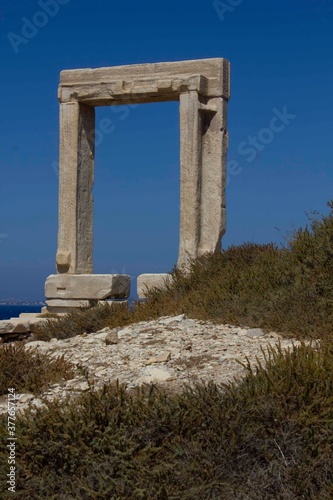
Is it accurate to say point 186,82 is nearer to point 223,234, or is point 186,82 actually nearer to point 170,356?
point 223,234

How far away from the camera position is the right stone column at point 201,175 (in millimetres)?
12211

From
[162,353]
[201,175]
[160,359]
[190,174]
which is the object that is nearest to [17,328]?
[190,174]

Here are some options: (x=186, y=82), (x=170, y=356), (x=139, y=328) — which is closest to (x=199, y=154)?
(x=186, y=82)

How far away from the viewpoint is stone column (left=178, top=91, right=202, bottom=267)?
40.0 feet

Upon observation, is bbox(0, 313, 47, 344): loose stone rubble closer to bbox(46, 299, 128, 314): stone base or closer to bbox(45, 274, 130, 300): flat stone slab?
bbox(46, 299, 128, 314): stone base

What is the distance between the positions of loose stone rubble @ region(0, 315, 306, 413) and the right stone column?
10.0 ft

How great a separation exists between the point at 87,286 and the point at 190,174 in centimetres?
261

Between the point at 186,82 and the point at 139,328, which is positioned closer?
the point at 139,328

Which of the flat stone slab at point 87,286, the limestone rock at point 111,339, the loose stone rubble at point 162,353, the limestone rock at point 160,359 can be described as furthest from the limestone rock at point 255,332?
the flat stone slab at point 87,286

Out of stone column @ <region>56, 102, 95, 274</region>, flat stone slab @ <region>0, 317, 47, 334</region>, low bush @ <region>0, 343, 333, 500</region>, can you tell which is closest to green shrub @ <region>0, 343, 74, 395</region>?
low bush @ <region>0, 343, 333, 500</region>

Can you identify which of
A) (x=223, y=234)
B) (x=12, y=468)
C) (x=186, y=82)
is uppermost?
(x=186, y=82)

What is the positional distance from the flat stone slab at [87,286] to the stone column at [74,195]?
0.26 m

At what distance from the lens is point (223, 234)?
12.5 metres

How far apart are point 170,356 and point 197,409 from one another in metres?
2.27
